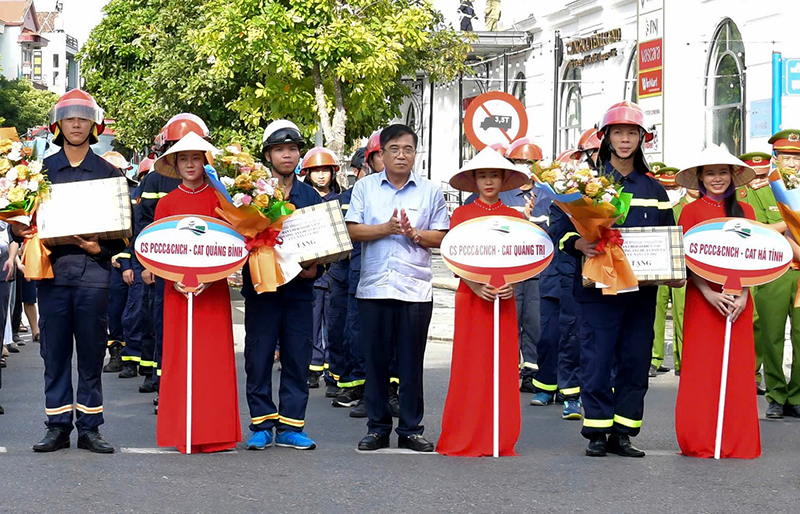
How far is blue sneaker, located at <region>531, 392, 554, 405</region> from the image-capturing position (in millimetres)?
11148

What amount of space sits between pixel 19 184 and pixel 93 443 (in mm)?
1591

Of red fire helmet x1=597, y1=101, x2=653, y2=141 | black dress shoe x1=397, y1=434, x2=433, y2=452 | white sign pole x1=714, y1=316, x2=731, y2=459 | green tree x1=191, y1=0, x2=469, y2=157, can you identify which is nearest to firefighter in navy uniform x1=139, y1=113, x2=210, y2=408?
black dress shoe x1=397, y1=434, x2=433, y2=452

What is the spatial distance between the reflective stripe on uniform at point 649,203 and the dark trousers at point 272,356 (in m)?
2.11

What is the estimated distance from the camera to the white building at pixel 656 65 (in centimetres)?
2208

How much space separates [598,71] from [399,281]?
861 inches

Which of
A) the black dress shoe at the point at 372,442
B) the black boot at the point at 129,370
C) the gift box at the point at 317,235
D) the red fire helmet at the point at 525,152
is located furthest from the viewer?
the black boot at the point at 129,370

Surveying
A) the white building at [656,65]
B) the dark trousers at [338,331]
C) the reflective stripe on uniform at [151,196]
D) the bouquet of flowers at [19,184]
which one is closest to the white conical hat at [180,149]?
the bouquet of flowers at [19,184]

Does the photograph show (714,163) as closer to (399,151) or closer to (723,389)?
(723,389)

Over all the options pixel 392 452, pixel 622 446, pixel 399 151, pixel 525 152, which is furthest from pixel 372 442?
pixel 525 152

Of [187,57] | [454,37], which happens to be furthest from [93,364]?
[187,57]

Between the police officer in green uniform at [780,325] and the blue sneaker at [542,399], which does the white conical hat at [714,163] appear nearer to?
the police officer in green uniform at [780,325]

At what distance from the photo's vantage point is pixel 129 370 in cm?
1287

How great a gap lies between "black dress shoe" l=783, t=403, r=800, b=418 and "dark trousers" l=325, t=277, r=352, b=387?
3.37m

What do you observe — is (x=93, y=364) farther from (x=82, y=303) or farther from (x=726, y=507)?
(x=726, y=507)
